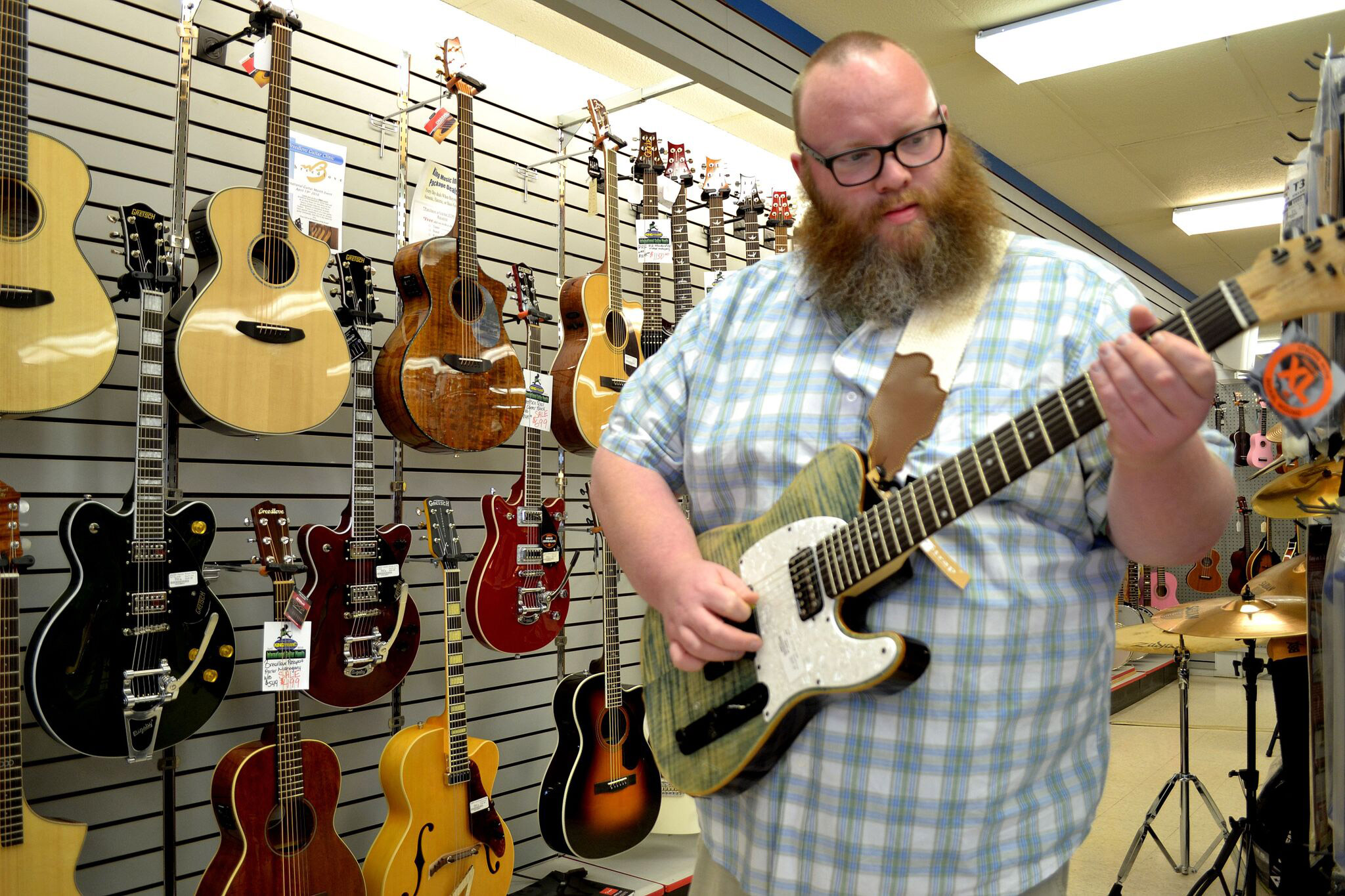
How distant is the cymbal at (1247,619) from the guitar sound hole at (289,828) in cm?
267

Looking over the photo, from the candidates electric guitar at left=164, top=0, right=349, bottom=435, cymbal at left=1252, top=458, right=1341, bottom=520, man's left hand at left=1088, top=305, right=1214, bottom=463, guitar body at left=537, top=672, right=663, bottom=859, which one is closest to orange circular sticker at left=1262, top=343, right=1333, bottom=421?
man's left hand at left=1088, top=305, right=1214, bottom=463

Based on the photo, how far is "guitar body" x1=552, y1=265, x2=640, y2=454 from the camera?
10.8 feet

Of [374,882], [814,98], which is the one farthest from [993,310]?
[374,882]

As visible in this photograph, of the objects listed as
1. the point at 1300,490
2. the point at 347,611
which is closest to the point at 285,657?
the point at 347,611

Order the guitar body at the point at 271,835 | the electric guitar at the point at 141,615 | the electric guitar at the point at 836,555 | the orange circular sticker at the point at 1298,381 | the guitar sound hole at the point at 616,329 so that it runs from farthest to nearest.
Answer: the guitar sound hole at the point at 616,329 < the guitar body at the point at 271,835 < the electric guitar at the point at 141,615 < the electric guitar at the point at 836,555 < the orange circular sticker at the point at 1298,381

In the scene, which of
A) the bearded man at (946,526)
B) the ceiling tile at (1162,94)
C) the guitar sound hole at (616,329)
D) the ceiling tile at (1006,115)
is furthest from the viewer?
the ceiling tile at (1006,115)

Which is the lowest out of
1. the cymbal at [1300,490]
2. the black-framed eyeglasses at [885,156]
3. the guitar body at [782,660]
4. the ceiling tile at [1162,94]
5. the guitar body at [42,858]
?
the guitar body at [42,858]

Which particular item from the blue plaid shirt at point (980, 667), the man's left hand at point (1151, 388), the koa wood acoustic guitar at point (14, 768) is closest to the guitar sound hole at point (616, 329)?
the koa wood acoustic guitar at point (14, 768)

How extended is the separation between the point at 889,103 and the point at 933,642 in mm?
735

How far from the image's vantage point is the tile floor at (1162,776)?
154 inches

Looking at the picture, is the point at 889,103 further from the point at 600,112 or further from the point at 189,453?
the point at 600,112

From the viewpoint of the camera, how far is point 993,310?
4.21 ft

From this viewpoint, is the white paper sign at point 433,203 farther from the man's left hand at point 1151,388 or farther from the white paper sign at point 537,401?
the man's left hand at point 1151,388

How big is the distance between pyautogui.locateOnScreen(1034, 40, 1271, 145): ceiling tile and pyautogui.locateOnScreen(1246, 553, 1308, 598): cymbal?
99.1 inches
